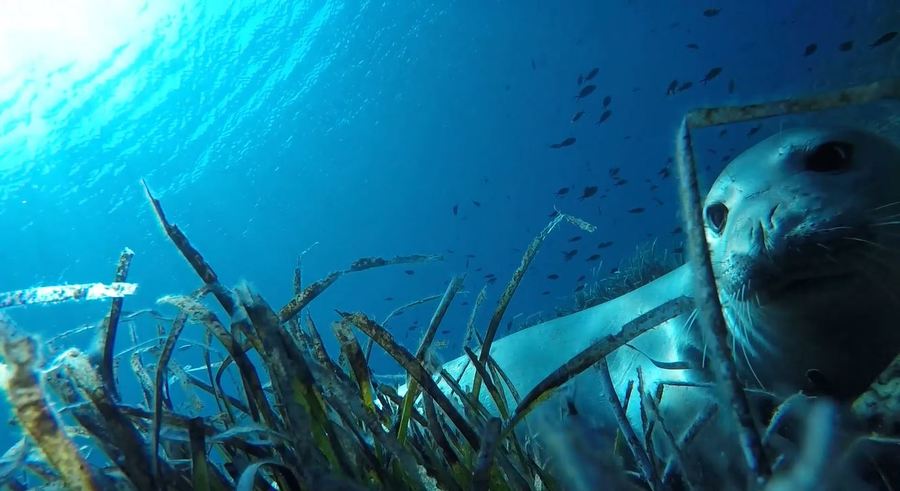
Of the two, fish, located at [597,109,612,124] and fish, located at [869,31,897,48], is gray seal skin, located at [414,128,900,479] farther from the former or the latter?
fish, located at [597,109,612,124]

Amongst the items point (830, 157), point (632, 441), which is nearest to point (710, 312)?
point (632, 441)

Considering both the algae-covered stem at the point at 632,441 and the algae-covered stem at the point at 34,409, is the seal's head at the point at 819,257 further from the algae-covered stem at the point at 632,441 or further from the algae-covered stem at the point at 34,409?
the algae-covered stem at the point at 34,409

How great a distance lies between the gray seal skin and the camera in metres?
1.76

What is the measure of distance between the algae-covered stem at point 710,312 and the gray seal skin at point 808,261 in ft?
2.37

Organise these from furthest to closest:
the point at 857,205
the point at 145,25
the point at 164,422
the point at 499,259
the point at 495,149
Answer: the point at 499,259 < the point at 495,149 < the point at 145,25 < the point at 857,205 < the point at 164,422

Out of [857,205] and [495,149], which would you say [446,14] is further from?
[857,205]

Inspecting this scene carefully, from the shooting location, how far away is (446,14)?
130 ft

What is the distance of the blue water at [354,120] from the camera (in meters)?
33.4

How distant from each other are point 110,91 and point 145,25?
615 centimetres

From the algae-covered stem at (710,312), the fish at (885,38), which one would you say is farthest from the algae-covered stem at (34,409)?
the fish at (885,38)

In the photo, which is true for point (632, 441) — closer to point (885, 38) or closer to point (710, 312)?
point (710, 312)

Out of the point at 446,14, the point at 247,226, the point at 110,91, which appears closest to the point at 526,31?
the point at 446,14

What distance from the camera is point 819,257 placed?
5.81ft

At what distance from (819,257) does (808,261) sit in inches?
1.5
